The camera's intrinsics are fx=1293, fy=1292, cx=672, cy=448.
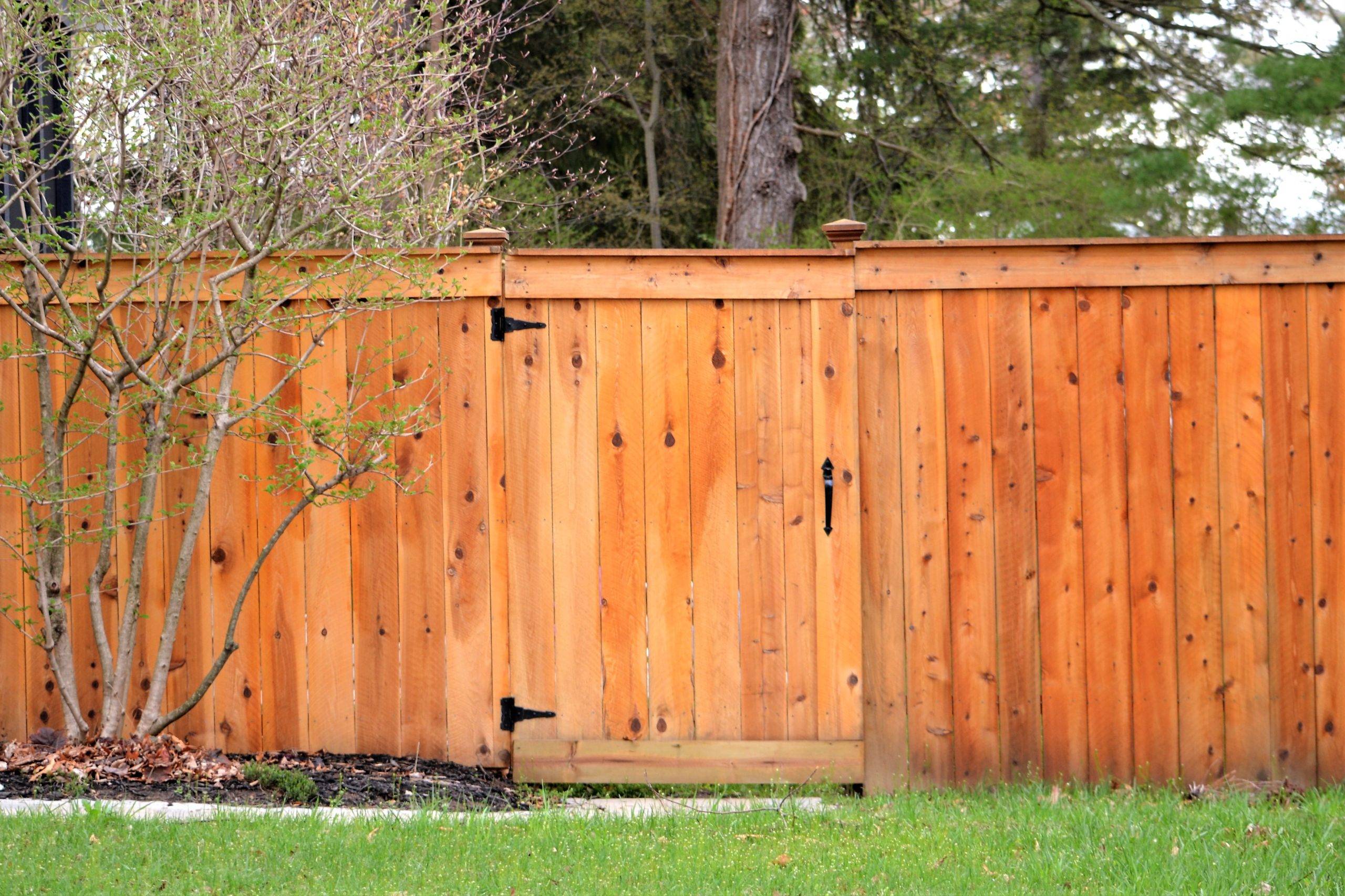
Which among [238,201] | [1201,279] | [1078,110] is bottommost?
[1201,279]

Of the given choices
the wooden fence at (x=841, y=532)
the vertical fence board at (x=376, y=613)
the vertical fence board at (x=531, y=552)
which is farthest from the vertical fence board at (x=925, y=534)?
the vertical fence board at (x=376, y=613)

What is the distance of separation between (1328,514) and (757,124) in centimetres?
482

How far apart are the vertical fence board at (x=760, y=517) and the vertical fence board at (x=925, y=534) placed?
466mm

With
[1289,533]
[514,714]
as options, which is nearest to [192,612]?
[514,714]

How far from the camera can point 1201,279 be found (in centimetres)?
473

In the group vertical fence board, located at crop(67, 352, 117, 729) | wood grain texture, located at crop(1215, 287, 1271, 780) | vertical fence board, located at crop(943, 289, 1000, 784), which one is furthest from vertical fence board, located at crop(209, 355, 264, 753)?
wood grain texture, located at crop(1215, 287, 1271, 780)

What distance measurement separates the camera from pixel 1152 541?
15.5 ft

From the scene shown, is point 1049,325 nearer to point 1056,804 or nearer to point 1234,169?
point 1056,804

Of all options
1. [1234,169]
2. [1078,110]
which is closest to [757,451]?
[1234,169]

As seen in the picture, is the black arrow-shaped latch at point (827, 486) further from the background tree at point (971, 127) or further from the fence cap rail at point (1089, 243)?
the background tree at point (971, 127)

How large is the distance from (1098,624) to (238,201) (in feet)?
11.1

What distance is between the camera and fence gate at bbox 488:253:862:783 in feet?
15.4

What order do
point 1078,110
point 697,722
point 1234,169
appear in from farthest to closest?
1. point 1078,110
2. point 1234,169
3. point 697,722

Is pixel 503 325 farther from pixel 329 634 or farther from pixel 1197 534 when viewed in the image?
pixel 1197 534
